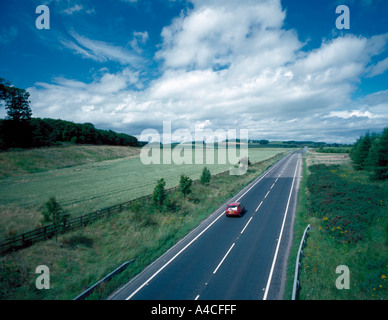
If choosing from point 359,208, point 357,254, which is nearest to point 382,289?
point 357,254

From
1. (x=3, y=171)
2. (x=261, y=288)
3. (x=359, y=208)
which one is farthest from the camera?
(x=3, y=171)

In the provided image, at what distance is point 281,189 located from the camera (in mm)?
33469

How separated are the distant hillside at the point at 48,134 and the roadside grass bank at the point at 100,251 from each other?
62.4 m

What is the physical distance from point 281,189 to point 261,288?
2615cm

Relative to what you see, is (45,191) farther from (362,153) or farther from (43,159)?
(362,153)

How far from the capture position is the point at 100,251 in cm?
1466

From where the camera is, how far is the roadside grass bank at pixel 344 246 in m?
9.49

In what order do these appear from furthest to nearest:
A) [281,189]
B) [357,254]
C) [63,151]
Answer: [63,151], [281,189], [357,254]

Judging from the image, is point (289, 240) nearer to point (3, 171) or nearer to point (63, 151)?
point (3, 171)

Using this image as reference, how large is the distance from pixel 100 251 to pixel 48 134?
4179 inches

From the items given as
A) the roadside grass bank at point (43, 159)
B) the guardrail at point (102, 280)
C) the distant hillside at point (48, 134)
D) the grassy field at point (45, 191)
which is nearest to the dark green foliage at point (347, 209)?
the guardrail at point (102, 280)

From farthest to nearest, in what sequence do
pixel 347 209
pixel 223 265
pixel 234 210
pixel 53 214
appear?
pixel 234 210, pixel 347 209, pixel 53 214, pixel 223 265

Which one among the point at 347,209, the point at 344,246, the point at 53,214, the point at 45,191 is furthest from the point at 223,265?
the point at 45,191
